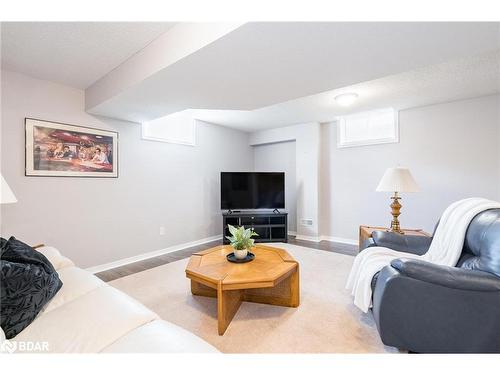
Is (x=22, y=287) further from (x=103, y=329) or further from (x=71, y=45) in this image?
(x=71, y=45)

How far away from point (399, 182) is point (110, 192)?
145 inches

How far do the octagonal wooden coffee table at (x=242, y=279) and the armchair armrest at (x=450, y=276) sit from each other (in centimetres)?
88

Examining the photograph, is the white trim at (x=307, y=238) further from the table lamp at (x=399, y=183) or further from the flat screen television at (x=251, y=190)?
the table lamp at (x=399, y=183)

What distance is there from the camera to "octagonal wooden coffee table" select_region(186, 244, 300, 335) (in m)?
1.72

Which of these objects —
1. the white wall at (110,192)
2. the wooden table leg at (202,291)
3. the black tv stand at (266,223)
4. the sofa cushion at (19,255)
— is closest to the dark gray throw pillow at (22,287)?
the sofa cushion at (19,255)

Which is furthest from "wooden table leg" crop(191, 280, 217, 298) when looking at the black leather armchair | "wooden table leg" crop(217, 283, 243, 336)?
the black leather armchair

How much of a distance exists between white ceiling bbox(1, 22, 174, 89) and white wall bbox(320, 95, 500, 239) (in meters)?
3.61

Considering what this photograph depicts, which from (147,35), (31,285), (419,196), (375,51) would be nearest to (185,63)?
(147,35)

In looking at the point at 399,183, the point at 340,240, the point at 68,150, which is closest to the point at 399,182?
the point at 399,183

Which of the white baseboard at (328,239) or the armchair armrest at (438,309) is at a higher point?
the armchair armrest at (438,309)

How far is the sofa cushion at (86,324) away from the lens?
0.98 metres

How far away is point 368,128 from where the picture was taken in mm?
4047

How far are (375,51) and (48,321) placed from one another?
2.48 metres
